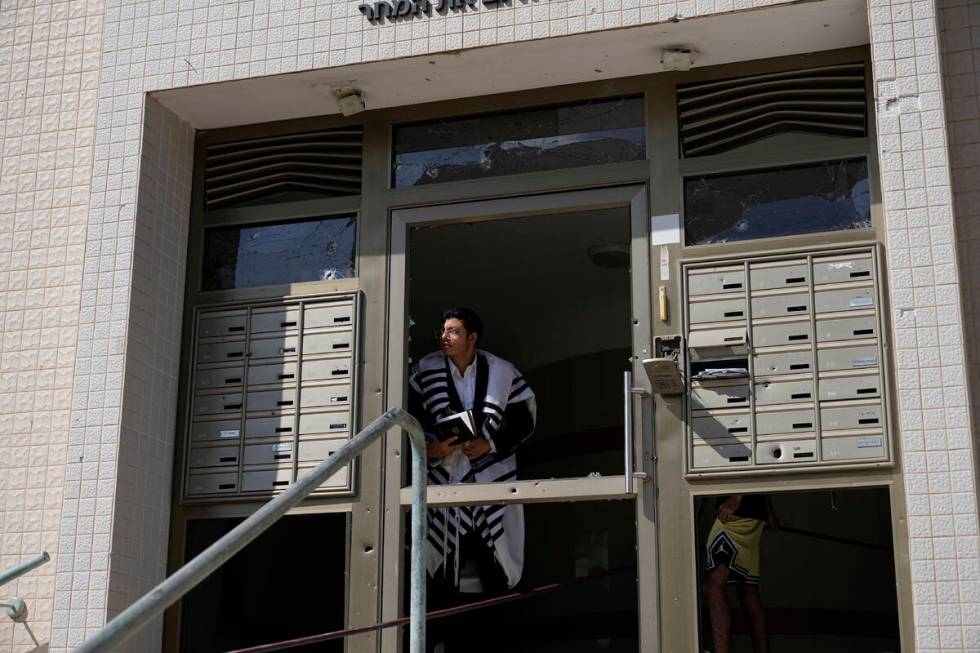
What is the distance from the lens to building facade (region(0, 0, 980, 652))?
6219mm

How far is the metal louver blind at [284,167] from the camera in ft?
24.3

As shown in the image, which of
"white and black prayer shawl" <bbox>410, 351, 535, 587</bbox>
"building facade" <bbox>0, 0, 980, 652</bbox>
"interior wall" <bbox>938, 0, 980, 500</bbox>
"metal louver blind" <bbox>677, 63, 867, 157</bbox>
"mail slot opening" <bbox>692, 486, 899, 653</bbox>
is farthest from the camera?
"mail slot opening" <bbox>692, 486, 899, 653</bbox>

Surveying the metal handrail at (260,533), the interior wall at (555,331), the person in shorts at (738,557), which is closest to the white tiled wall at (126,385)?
the metal handrail at (260,533)

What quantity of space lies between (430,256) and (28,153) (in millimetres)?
3616

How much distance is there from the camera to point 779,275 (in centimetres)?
655

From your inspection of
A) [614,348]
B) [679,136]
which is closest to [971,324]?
[679,136]

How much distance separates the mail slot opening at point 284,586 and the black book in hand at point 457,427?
1.13 meters

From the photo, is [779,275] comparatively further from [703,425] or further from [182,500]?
[182,500]

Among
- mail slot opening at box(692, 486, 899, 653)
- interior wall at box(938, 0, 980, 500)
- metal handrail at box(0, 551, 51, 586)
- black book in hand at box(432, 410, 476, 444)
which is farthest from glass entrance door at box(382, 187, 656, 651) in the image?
interior wall at box(938, 0, 980, 500)

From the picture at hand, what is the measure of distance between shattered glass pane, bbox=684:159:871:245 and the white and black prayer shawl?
1679 mm

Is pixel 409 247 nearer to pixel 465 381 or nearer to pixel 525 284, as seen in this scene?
pixel 465 381

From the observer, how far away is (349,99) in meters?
7.22

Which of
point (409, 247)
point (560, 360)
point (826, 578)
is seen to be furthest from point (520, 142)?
point (826, 578)

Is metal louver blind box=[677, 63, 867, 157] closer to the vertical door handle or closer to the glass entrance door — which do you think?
the vertical door handle
